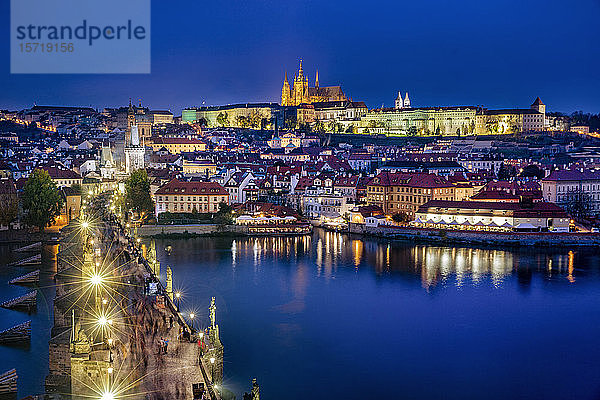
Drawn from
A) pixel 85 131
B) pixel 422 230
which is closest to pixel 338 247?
pixel 422 230

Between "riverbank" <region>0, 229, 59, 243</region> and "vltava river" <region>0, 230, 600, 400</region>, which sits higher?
"riverbank" <region>0, 229, 59, 243</region>

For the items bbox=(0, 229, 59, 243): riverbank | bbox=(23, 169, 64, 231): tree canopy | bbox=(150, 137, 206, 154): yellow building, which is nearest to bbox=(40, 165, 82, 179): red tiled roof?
bbox=(23, 169, 64, 231): tree canopy

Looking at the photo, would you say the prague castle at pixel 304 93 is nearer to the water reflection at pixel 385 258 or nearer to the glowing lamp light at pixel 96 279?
the water reflection at pixel 385 258

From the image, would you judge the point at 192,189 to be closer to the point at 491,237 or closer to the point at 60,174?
the point at 60,174

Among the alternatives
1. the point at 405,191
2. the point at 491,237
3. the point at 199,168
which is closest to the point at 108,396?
the point at 491,237

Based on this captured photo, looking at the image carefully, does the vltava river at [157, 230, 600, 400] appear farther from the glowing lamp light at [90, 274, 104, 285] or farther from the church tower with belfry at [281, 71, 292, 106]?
the church tower with belfry at [281, 71, 292, 106]
